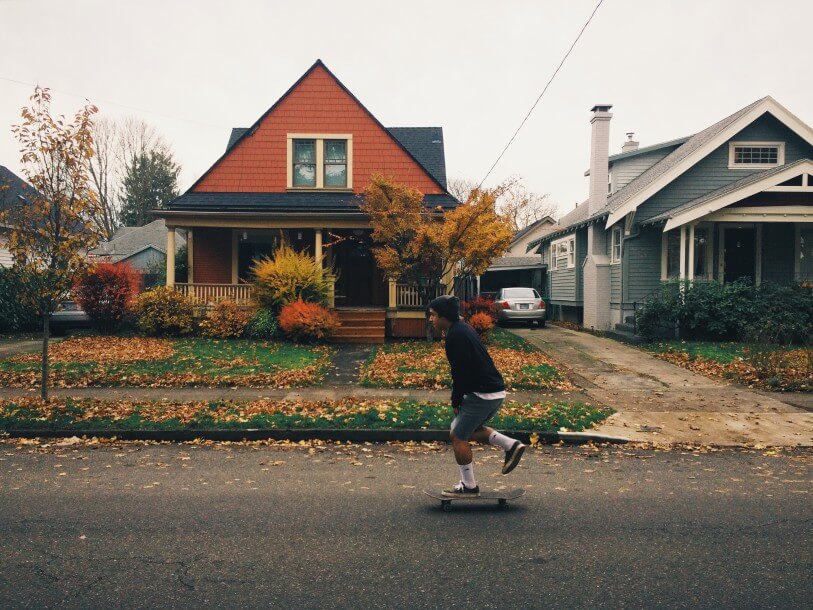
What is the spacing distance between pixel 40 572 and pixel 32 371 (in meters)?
10.2

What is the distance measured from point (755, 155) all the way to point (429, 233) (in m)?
11.8

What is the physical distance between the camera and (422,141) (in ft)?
84.3

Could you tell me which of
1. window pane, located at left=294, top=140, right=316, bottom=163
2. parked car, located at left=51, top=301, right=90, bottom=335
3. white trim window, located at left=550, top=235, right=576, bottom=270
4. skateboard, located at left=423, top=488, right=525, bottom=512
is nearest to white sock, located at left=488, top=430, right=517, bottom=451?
skateboard, located at left=423, top=488, right=525, bottom=512

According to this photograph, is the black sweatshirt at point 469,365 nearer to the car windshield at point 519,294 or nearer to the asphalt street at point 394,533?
the asphalt street at point 394,533

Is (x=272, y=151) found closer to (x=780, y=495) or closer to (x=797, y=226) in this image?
(x=797, y=226)

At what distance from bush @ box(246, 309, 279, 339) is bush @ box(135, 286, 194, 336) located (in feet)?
6.49

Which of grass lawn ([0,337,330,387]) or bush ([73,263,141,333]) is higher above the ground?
bush ([73,263,141,333])

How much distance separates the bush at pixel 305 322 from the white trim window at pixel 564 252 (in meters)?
13.3

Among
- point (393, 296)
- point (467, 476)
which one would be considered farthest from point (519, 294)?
point (467, 476)

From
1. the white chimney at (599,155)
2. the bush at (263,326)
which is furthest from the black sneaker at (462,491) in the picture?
the white chimney at (599,155)

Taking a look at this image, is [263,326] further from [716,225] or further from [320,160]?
[716,225]

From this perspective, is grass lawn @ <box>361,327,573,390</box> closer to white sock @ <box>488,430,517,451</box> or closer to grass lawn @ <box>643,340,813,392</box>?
grass lawn @ <box>643,340,813,392</box>

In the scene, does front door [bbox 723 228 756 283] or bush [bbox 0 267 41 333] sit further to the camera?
front door [bbox 723 228 756 283]

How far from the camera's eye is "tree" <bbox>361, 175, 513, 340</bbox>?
16219 millimetres
